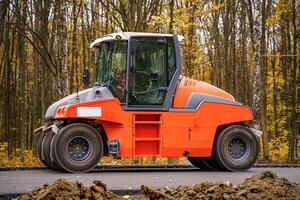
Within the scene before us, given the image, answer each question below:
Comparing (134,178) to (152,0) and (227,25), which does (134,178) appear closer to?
(152,0)

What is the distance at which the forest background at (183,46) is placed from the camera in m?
20.8

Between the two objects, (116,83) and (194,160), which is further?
(194,160)

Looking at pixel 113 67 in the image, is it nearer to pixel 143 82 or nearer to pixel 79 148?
pixel 143 82

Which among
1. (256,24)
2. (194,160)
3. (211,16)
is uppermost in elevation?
(211,16)

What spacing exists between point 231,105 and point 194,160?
2008mm

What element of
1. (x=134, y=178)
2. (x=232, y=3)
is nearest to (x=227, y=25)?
(x=232, y=3)

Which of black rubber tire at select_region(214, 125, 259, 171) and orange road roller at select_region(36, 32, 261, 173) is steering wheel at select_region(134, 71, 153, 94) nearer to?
orange road roller at select_region(36, 32, 261, 173)

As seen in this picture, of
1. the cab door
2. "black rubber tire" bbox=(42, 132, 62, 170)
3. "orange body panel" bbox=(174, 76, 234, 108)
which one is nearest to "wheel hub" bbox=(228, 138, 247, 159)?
"orange body panel" bbox=(174, 76, 234, 108)

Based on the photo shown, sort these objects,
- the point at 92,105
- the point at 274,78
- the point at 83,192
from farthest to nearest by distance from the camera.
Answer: the point at 274,78 → the point at 92,105 → the point at 83,192

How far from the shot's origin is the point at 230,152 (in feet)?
43.3

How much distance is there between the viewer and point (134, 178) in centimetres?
1017

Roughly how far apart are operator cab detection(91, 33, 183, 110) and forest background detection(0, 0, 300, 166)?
6745mm

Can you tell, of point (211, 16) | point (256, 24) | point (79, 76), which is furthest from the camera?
point (79, 76)

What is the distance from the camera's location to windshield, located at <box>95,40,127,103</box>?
12602 millimetres
